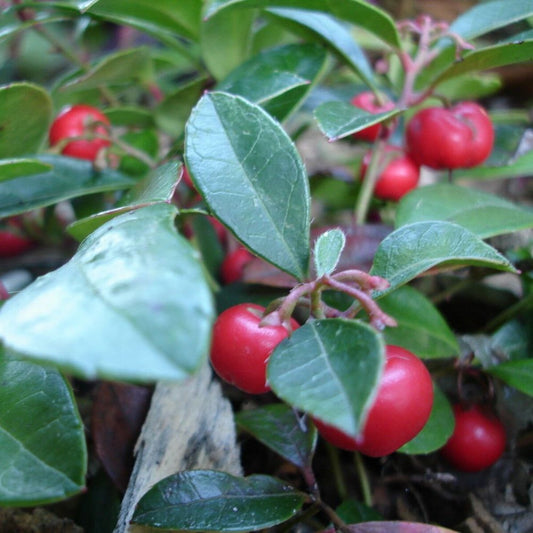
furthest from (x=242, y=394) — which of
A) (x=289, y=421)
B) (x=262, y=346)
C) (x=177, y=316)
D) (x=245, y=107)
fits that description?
(x=177, y=316)

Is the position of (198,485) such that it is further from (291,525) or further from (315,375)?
(315,375)

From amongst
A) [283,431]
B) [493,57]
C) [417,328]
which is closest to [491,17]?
[493,57]

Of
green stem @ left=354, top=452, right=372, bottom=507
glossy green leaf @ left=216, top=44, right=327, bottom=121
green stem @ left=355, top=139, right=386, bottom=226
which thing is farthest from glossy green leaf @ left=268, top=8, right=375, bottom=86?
green stem @ left=354, top=452, right=372, bottom=507

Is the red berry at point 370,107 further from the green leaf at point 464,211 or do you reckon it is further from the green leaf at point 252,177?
the green leaf at point 252,177

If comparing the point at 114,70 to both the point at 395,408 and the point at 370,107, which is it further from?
the point at 395,408

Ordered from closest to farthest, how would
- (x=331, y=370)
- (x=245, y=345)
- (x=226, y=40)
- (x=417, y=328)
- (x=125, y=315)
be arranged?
(x=125, y=315) < (x=331, y=370) < (x=245, y=345) < (x=417, y=328) < (x=226, y=40)

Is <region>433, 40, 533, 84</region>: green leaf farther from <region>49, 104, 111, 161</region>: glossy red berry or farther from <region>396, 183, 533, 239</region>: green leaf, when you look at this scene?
<region>49, 104, 111, 161</region>: glossy red berry
